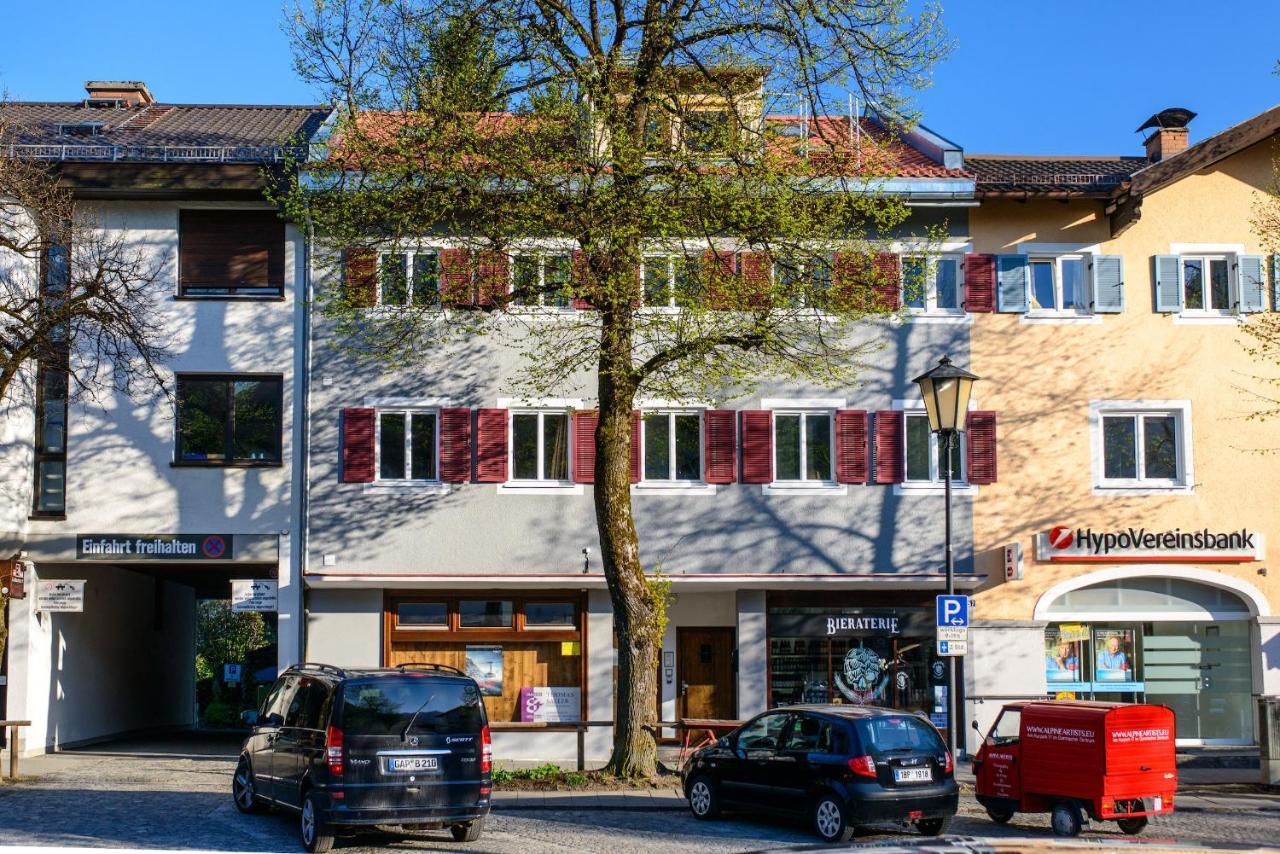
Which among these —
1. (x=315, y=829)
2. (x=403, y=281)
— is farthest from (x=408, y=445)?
(x=315, y=829)

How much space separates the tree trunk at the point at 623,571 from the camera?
63.0ft

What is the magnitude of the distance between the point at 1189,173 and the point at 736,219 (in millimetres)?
10500

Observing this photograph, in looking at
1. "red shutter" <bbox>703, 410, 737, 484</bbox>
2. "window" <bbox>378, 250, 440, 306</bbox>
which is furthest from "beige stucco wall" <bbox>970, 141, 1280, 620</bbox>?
"window" <bbox>378, 250, 440, 306</bbox>

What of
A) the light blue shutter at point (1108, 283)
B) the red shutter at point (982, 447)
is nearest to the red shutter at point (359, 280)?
the red shutter at point (982, 447)

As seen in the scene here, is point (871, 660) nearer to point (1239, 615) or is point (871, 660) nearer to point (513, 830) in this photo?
point (1239, 615)

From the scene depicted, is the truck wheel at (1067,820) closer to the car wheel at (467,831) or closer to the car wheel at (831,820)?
the car wheel at (831,820)

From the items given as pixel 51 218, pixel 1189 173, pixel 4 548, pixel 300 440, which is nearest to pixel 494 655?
pixel 300 440

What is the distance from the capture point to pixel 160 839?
14.4 metres

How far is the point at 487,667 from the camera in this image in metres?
24.7

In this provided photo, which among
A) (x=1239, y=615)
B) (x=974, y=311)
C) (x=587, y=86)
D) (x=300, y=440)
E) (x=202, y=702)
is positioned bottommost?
(x=202, y=702)

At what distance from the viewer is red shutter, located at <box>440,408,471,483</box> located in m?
24.7

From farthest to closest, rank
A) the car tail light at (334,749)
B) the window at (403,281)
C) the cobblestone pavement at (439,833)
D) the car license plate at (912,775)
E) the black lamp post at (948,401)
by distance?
1. the window at (403,281)
2. the black lamp post at (948,401)
3. the car license plate at (912,775)
4. the cobblestone pavement at (439,833)
5. the car tail light at (334,749)

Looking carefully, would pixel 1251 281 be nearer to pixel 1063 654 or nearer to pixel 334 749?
pixel 1063 654

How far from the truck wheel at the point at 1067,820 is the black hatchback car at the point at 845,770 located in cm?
129
